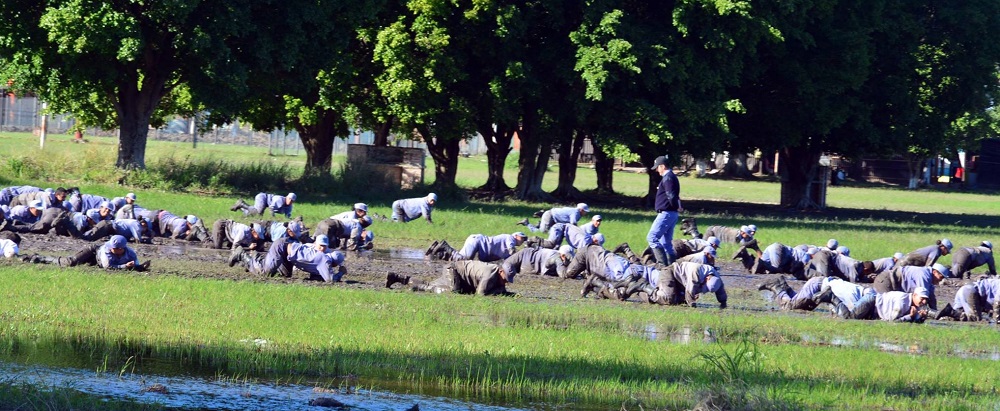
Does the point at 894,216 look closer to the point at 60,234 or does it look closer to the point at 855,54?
the point at 855,54

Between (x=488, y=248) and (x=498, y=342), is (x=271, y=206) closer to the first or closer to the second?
(x=488, y=248)

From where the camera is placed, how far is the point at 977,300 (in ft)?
63.3

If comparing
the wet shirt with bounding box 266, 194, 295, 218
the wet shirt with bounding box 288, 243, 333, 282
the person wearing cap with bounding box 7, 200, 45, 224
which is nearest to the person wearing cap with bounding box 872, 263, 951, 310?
the wet shirt with bounding box 288, 243, 333, 282

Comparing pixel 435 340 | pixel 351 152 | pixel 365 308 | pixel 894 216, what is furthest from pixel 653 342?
pixel 894 216

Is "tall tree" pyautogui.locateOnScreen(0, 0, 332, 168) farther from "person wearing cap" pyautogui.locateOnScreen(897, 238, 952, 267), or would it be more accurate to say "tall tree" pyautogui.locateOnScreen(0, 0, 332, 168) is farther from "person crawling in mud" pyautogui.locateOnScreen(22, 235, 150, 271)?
"person wearing cap" pyautogui.locateOnScreen(897, 238, 952, 267)

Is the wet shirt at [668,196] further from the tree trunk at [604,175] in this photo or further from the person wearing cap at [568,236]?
the tree trunk at [604,175]

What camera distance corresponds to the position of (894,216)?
47094mm

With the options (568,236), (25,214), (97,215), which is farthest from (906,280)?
(25,214)

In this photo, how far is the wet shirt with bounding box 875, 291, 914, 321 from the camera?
18.4 m

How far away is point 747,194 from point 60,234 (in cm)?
4404

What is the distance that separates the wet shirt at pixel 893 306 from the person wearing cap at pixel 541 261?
238 inches

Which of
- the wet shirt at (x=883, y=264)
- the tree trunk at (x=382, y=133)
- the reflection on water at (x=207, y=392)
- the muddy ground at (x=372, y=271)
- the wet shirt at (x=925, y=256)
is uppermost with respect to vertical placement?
the tree trunk at (x=382, y=133)

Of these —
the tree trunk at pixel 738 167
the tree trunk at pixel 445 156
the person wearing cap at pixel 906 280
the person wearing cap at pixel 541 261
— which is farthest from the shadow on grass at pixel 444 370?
the tree trunk at pixel 738 167

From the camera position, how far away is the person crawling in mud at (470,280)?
19094 mm
